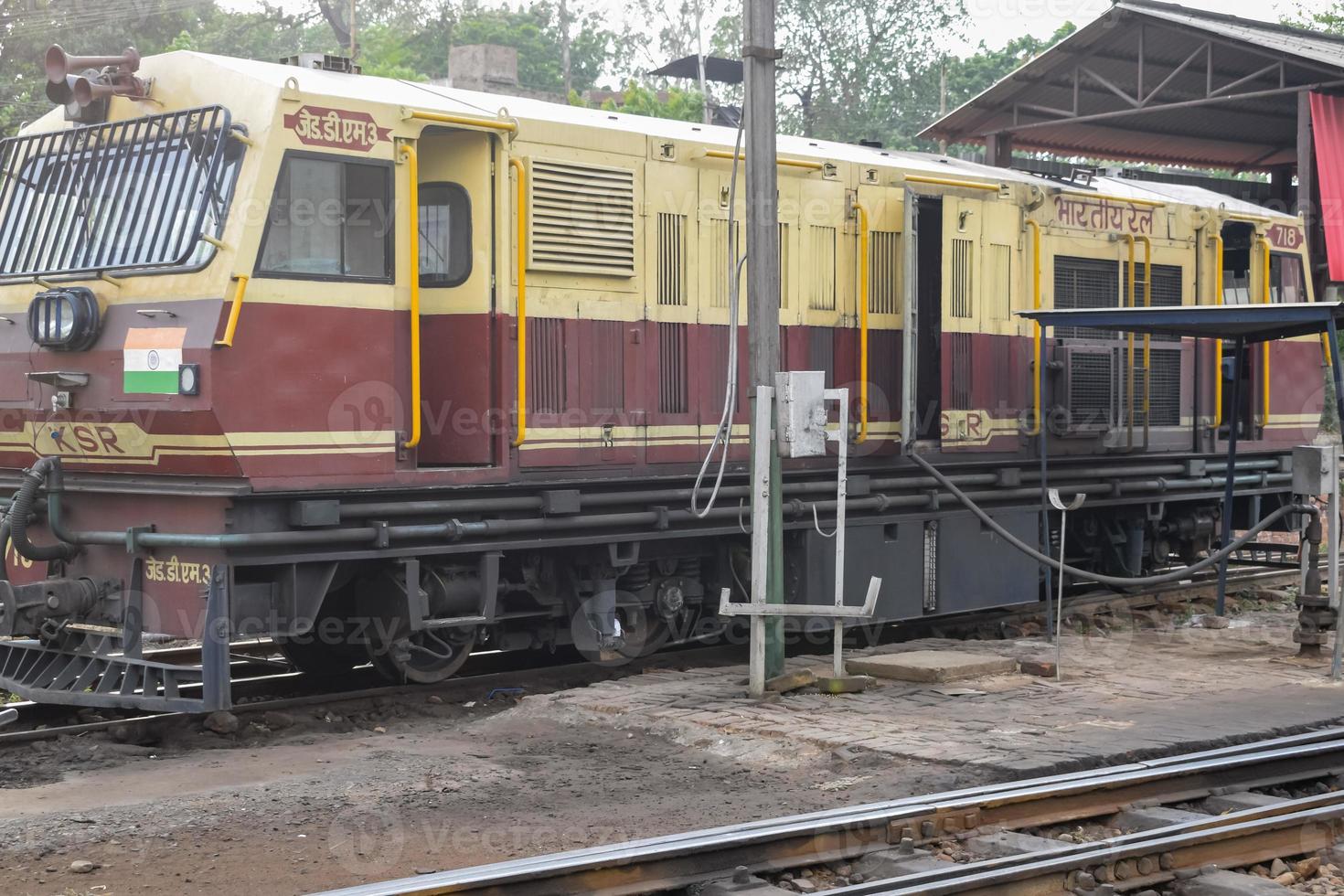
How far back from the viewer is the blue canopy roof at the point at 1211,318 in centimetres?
1081

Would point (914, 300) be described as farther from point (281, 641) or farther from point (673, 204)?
point (281, 641)

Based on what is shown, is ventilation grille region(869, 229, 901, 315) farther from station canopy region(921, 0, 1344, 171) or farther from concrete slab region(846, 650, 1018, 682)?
station canopy region(921, 0, 1344, 171)

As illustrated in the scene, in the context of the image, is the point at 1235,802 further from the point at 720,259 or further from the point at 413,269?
the point at 720,259

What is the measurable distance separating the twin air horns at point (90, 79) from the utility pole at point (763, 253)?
12.3ft

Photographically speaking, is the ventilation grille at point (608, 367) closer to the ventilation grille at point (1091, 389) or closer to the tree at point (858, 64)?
the ventilation grille at point (1091, 389)

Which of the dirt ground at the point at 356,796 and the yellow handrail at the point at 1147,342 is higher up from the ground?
the yellow handrail at the point at 1147,342

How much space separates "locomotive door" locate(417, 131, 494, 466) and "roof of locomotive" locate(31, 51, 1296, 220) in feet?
1.18

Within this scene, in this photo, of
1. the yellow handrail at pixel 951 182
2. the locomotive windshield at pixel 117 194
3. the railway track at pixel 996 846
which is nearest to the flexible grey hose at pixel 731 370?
the yellow handrail at pixel 951 182

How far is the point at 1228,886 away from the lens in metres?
5.98

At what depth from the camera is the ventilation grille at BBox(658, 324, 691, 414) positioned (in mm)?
10766

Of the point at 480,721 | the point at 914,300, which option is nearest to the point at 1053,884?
the point at 480,721

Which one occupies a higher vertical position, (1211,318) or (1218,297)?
(1218,297)

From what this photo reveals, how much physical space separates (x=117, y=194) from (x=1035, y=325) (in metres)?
7.86

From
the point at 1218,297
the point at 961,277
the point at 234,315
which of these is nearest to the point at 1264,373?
the point at 1218,297
